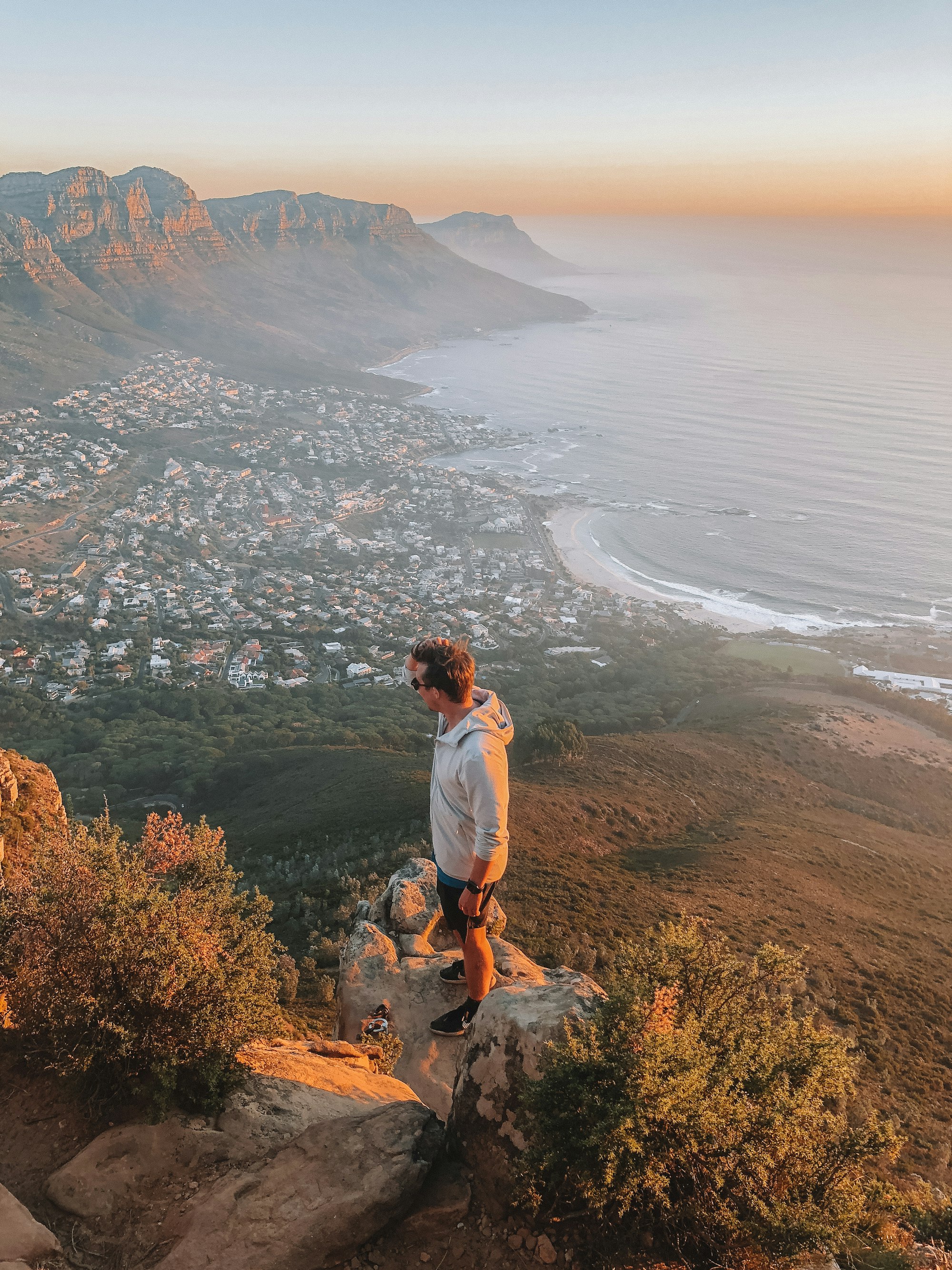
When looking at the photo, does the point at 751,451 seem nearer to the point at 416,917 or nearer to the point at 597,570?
the point at 597,570

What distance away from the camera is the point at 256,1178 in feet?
11.2

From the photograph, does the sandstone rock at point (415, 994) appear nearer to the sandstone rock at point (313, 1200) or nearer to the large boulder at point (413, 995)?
the large boulder at point (413, 995)

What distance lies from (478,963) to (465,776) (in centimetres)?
172

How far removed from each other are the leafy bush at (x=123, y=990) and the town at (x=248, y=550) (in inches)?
1409

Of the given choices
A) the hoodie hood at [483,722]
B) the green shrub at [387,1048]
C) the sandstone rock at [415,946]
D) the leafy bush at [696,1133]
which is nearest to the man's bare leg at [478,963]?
the green shrub at [387,1048]

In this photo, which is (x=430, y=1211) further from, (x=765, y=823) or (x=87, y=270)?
(x=87, y=270)

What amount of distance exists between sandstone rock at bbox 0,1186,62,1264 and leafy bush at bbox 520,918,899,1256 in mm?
2012

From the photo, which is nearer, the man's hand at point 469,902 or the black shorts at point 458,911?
the man's hand at point 469,902

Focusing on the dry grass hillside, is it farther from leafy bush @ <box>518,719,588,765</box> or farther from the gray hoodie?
the gray hoodie

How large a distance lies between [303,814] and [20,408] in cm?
8470

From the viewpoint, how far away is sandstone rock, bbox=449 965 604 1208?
11.5 feet

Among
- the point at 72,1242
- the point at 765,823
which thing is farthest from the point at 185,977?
the point at 765,823


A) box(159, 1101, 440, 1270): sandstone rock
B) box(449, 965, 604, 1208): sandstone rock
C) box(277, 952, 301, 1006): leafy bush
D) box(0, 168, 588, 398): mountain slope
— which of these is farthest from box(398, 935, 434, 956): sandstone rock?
box(0, 168, 588, 398): mountain slope

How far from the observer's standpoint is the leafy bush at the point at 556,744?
22.2 metres
